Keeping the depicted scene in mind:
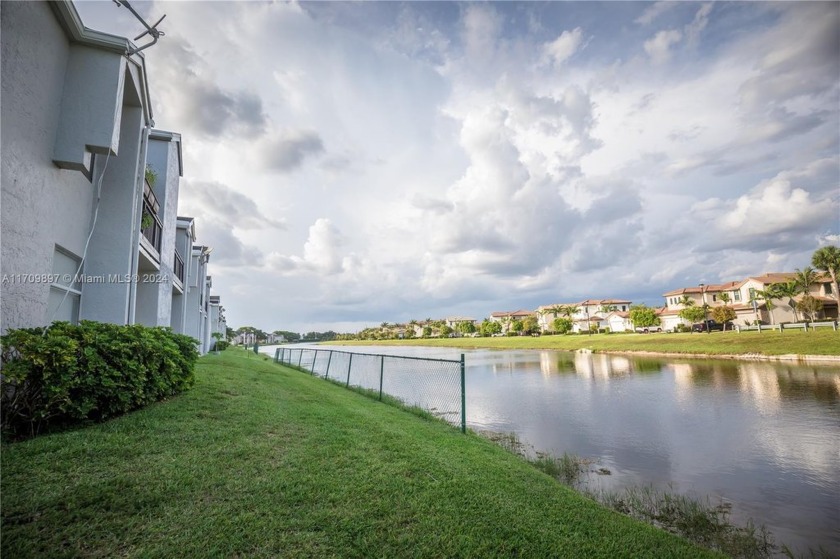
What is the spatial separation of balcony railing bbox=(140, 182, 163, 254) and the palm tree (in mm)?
67822

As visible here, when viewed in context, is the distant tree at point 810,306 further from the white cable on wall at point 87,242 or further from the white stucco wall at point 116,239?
the white cable on wall at point 87,242

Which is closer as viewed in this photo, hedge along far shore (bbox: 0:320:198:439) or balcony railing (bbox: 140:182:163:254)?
hedge along far shore (bbox: 0:320:198:439)

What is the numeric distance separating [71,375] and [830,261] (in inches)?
2721

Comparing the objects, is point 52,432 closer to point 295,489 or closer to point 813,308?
point 295,489

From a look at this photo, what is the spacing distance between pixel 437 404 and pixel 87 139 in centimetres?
1145

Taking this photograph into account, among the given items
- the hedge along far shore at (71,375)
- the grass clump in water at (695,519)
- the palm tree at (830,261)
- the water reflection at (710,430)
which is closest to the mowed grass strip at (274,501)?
the hedge along far shore at (71,375)

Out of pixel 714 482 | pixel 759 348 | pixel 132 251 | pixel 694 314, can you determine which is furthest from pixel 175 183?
pixel 694 314

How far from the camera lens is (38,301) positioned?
516cm

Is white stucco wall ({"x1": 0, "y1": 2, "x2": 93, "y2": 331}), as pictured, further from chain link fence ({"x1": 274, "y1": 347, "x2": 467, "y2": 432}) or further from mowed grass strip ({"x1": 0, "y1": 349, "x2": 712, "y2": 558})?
chain link fence ({"x1": 274, "y1": 347, "x2": 467, "y2": 432})

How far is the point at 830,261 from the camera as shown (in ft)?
157

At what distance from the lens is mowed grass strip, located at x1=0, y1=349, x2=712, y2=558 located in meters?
2.93

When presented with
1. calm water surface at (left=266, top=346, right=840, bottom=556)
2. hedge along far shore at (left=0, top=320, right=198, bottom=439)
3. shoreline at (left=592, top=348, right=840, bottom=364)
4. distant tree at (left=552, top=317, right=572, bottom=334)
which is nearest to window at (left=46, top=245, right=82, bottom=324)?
hedge along far shore at (left=0, top=320, right=198, bottom=439)

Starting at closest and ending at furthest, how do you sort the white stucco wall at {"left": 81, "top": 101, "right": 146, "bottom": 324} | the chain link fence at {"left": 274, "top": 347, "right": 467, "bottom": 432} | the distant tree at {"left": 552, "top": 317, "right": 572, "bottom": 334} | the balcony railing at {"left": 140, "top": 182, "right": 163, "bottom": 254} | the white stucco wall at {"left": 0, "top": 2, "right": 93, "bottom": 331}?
the white stucco wall at {"left": 0, "top": 2, "right": 93, "bottom": 331}
the white stucco wall at {"left": 81, "top": 101, "right": 146, "bottom": 324}
the balcony railing at {"left": 140, "top": 182, "right": 163, "bottom": 254}
the chain link fence at {"left": 274, "top": 347, "right": 467, "bottom": 432}
the distant tree at {"left": 552, "top": 317, "right": 572, "bottom": 334}

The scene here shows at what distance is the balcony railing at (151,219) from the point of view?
9.78 metres
